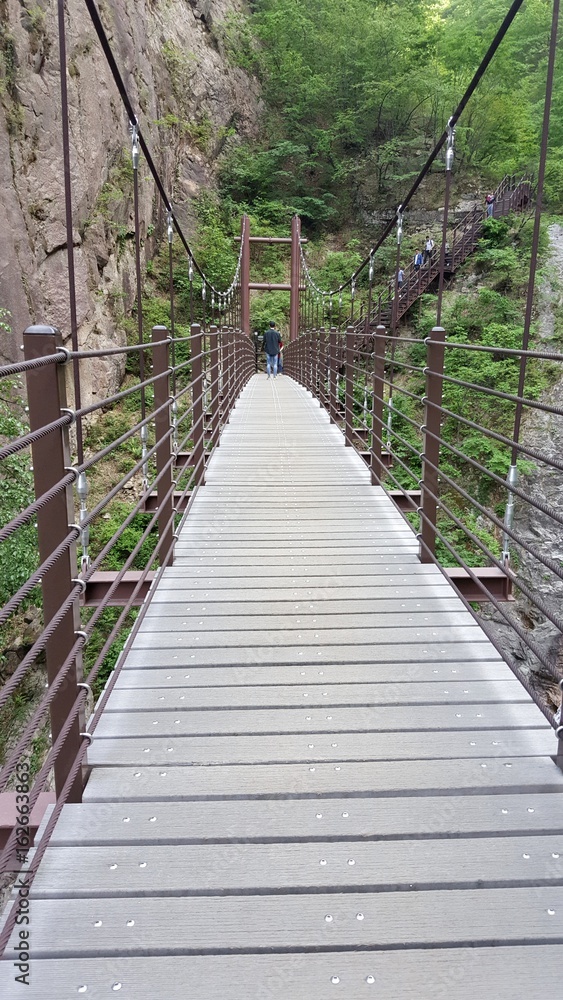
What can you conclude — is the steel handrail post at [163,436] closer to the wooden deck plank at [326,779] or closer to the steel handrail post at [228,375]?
the wooden deck plank at [326,779]

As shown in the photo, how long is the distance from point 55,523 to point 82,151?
11254 mm

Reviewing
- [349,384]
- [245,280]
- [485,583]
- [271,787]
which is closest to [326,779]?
[271,787]

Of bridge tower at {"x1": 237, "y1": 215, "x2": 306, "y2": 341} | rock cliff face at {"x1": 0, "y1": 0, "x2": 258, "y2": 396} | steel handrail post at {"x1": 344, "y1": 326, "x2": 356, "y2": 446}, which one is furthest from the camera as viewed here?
bridge tower at {"x1": 237, "y1": 215, "x2": 306, "y2": 341}

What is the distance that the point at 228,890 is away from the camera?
1.28 m

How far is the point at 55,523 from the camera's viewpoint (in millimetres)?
1414

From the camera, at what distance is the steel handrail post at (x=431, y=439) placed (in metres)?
2.96

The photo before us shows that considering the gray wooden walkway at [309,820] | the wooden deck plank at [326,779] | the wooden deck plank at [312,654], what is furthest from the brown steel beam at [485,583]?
the wooden deck plank at [326,779]

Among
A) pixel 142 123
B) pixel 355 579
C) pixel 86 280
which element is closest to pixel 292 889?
pixel 355 579

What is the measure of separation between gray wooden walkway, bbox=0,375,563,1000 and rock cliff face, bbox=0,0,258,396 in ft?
25.7

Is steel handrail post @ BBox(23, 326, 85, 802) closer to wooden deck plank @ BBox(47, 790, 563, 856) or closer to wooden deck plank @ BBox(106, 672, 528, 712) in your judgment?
wooden deck plank @ BBox(47, 790, 563, 856)

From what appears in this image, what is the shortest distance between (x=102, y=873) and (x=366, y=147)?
2515cm

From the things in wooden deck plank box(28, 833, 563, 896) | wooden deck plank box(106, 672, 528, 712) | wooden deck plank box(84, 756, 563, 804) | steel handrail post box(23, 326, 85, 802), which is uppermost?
steel handrail post box(23, 326, 85, 802)

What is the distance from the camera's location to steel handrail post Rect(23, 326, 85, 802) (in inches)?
52.9

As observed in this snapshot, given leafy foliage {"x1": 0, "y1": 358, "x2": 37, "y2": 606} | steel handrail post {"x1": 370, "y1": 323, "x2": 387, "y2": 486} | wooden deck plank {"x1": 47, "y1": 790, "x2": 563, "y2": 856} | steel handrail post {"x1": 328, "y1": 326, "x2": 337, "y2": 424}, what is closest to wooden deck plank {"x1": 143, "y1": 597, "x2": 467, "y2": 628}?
wooden deck plank {"x1": 47, "y1": 790, "x2": 563, "y2": 856}
